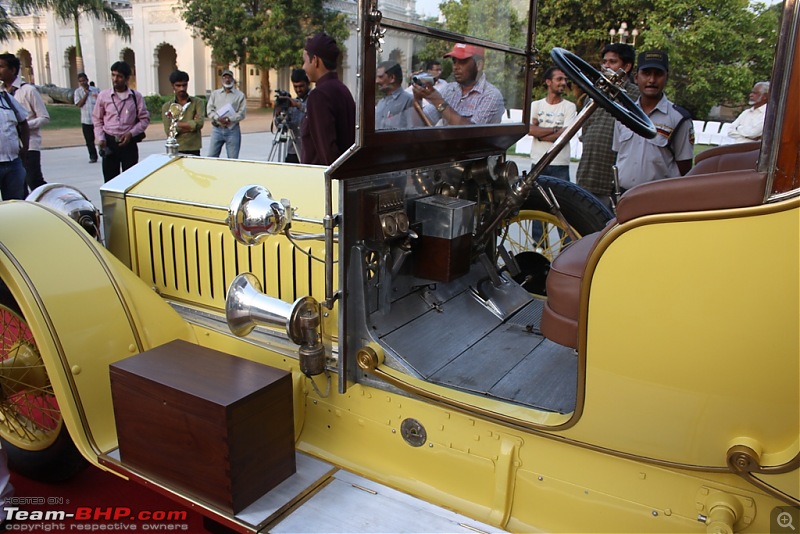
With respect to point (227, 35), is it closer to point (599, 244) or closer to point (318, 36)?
point (318, 36)

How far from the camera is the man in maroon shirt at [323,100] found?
3.45 metres

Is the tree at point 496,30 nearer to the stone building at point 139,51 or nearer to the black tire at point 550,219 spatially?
the black tire at point 550,219

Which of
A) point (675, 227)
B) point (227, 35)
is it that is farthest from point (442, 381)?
point (227, 35)

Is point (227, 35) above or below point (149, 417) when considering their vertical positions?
above

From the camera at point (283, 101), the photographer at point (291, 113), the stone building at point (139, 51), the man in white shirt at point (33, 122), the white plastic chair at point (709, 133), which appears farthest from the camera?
the stone building at point (139, 51)

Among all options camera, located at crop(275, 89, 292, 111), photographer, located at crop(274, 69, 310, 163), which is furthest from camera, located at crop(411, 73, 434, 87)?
camera, located at crop(275, 89, 292, 111)

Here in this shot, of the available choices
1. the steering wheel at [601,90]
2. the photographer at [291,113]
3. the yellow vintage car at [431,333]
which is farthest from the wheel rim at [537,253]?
the photographer at [291,113]

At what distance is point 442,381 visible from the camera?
2.23 meters

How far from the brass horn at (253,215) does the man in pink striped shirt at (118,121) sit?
5720mm

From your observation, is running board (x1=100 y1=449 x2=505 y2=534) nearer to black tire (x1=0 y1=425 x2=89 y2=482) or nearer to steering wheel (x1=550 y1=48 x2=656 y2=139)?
black tire (x1=0 y1=425 x2=89 y2=482)

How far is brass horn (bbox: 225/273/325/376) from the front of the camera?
217cm

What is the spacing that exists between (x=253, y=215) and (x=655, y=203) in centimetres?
119

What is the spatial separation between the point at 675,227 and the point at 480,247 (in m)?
1.30

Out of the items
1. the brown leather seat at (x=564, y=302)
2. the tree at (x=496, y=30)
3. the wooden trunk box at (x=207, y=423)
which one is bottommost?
the wooden trunk box at (x=207, y=423)
